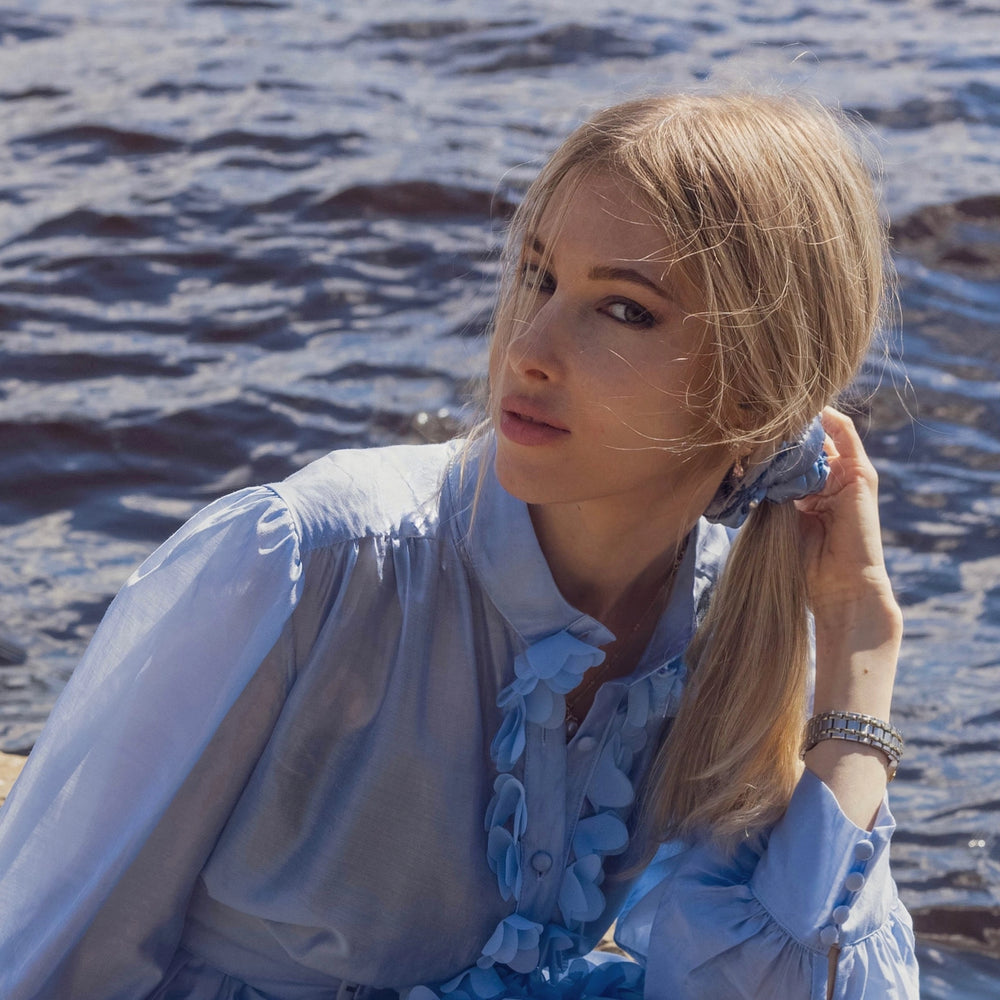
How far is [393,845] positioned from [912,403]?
13.4 feet

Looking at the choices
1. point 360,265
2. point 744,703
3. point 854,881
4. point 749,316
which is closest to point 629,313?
point 749,316

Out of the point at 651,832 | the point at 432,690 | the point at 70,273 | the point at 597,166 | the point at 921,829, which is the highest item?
the point at 597,166

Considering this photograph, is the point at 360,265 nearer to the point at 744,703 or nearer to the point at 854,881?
the point at 744,703

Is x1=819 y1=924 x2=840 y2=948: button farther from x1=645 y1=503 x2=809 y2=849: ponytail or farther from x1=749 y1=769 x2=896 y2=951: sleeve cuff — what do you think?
x1=645 y1=503 x2=809 y2=849: ponytail

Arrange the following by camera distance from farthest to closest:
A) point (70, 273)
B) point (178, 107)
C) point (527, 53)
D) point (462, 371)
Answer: point (527, 53), point (178, 107), point (70, 273), point (462, 371)

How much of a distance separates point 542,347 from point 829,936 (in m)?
0.89

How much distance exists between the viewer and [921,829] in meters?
3.59

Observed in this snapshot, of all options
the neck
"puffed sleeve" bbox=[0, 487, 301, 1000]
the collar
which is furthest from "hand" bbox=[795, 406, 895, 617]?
"puffed sleeve" bbox=[0, 487, 301, 1000]

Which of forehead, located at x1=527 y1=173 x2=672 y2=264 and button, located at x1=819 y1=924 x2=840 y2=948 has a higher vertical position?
forehead, located at x1=527 y1=173 x2=672 y2=264

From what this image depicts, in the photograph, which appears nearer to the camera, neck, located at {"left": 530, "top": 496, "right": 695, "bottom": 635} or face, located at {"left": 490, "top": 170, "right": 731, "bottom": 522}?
face, located at {"left": 490, "top": 170, "right": 731, "bottom": 522}

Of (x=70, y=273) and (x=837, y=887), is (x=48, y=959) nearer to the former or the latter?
(x=837, y=887)

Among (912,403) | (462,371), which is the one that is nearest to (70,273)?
(462,371)

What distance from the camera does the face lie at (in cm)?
189

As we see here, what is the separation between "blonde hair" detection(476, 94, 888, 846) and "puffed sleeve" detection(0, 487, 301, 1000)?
18.9 inches
